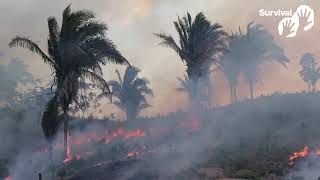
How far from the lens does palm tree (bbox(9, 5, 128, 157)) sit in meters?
24.0

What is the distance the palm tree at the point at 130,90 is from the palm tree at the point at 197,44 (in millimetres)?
17453

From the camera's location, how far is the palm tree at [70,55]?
24.0 meters

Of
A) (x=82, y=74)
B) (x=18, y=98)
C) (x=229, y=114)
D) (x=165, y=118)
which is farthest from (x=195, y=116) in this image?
(x=18, y=98)

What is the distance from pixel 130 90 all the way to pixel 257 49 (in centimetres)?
1357

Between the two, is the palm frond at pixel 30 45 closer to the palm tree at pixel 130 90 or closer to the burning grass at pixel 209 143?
the burning grass at pixel 209 143

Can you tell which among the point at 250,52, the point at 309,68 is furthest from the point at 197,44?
the point at 309,68

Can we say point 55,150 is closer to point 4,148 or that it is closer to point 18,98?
point 4,148

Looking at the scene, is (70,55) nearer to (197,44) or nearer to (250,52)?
(197,44)

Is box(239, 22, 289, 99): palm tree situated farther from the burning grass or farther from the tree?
the tree

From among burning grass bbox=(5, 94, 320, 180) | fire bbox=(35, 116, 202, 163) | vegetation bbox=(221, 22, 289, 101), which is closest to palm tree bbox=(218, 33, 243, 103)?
vegetation bbox=(221, 22, 289, 101)

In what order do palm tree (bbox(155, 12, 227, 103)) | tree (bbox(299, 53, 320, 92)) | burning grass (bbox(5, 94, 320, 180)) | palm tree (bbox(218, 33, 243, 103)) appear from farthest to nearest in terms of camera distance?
tree (bbox(299, 53, 320, 92)) → palm tree (bbox(218, 33, 243, 103)) → palm tree (bbox(155, 12, 227, 103)) → burning grass (bbox(5, 94, 320, 180))

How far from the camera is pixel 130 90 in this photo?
49.1 m

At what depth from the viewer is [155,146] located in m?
29.4

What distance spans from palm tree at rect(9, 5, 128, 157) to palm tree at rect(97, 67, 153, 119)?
24.1 meters
